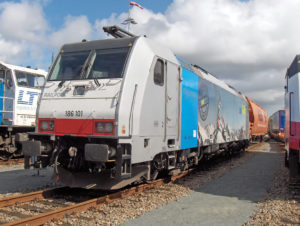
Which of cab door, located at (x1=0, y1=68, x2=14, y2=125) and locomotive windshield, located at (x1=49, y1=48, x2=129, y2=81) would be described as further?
cab door, located at (x1=0, y1=68, x2=14, y2=125)

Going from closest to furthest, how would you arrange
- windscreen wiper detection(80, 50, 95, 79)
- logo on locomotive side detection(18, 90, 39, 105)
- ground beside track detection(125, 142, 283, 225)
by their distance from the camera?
ground beside track detection(125, 142, 283, 225) → windscreen wiper detection(80, 50, 95, 79) → logo on locomotive side detection(18, 90, 39, 105)

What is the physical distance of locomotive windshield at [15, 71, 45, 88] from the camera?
41.2 feet

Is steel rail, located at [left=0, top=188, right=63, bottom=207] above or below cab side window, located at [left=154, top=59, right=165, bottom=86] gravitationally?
below

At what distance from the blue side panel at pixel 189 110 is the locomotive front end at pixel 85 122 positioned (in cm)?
220

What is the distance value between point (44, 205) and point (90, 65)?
9.73 ft

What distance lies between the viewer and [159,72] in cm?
665

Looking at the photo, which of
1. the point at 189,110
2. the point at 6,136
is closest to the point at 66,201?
the point at 189,110

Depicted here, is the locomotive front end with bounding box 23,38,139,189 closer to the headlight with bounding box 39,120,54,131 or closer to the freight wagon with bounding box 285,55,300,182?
the headlight with bounding box 39,120,54,131

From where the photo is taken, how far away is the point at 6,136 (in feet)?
39.3

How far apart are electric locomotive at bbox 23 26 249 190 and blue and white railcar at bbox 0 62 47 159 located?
20.2 feet

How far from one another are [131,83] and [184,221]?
270 cm

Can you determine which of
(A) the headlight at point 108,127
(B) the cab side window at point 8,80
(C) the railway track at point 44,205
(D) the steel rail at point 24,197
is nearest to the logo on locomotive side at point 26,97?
(B) the cab side window at point 8,80

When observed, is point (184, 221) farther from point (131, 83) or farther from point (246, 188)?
point (246, 188)

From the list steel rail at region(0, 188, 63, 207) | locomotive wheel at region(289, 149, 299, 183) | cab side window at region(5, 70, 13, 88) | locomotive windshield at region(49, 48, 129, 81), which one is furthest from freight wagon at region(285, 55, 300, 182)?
cab side window at region(5, 70, 13, 88)
